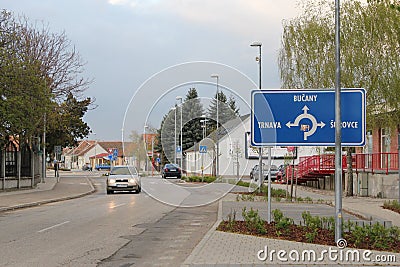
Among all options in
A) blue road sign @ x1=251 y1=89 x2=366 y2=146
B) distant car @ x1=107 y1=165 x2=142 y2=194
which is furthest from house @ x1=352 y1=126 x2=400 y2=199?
blue road sign @ x1=251 y1=89 x2=366 y2=146

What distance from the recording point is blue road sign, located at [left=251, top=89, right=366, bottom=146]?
500 inches

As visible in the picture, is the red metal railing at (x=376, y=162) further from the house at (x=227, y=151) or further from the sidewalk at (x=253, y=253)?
the sidewalk at (x=253, y=253)

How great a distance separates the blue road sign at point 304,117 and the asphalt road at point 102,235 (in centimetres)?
307

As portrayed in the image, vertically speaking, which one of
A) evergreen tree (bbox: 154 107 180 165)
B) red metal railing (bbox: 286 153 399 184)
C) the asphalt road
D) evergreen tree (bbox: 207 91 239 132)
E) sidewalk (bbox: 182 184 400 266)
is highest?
evergreen tree (bbox: 207 91 239 132)

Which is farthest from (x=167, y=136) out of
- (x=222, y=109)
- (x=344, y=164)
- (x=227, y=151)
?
(x=344, y=164)

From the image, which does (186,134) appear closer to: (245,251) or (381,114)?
(245,251)

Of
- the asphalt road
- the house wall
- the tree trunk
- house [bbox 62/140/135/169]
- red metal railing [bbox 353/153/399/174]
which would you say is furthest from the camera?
house [bbox 62/140/135/169]

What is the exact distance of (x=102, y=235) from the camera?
47.2 feet

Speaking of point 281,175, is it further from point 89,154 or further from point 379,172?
point 89,154

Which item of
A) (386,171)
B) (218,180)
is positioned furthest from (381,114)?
(218,180)

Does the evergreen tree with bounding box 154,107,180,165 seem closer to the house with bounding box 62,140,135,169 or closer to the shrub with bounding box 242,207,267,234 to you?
the shrub with bounding box 242,207,267,234

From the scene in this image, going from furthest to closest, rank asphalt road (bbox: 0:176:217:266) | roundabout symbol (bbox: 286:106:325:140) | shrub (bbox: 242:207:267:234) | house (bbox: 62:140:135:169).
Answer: house (bbox: 62:140:135:169), shrub (bbox: 242:207:267:234), roundabout symbol (bbox: 286:106:325:140), asphalt road (bbox: 0:176:217:266)

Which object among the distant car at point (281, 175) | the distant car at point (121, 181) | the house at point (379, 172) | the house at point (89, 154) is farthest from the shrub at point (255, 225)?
the house at point (89, 154)

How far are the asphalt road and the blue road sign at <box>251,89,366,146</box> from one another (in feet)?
10.1
